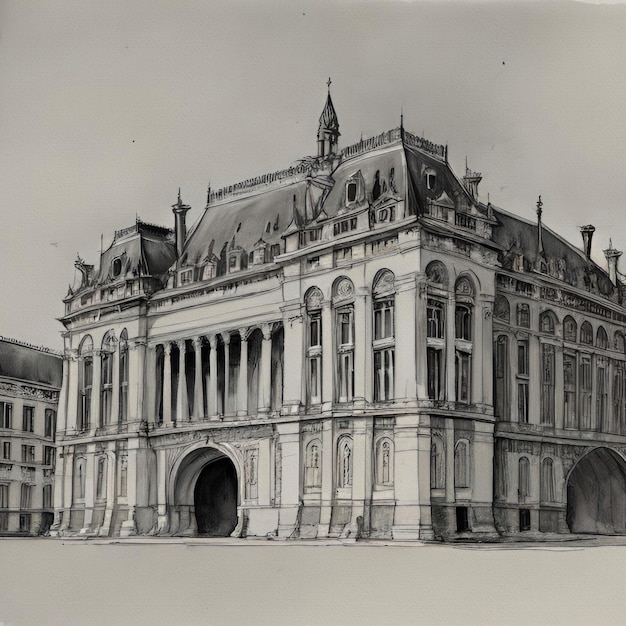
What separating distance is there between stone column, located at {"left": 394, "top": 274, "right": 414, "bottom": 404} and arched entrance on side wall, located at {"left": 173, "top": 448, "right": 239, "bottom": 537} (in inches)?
180

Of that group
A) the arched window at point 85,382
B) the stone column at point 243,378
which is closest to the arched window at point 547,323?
the stone column at point 243,378

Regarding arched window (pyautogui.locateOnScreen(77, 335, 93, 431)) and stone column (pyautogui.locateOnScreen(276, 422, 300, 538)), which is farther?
arched window (pyautogui.locateOnScreen(77, 335, 93, 431))

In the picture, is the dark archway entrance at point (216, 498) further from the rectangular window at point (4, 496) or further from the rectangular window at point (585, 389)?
the rectangular window at point (585, 389)

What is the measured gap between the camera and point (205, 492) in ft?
71.7

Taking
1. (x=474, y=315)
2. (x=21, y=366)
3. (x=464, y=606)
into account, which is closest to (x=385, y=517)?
(x=474, y=315)

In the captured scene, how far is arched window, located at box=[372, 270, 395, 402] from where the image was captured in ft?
58.8

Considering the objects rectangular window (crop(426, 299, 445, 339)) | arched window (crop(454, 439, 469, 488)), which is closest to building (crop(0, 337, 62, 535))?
rectangular window (crop(426, 299, 445, 339))

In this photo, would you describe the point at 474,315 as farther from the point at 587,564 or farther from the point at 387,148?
the point at 587,564

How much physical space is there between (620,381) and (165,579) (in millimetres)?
7638

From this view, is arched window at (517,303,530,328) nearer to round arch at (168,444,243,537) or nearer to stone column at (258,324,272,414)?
stone column at (258,324,272,414)

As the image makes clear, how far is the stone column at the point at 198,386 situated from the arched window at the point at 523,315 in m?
5.50

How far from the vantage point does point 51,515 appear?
19703 mm

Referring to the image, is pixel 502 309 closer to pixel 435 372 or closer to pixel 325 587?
pixel 435 372

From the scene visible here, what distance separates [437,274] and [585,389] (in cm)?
297
